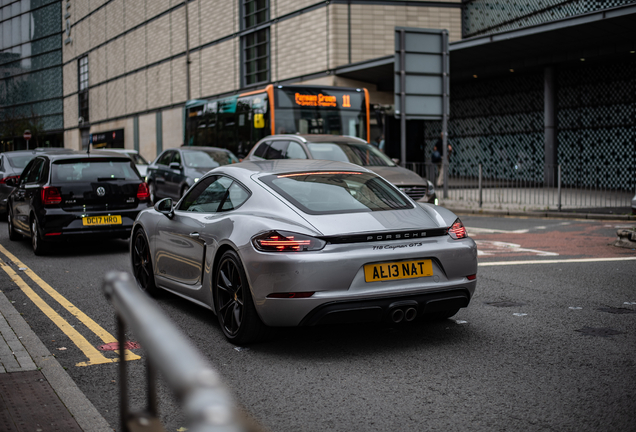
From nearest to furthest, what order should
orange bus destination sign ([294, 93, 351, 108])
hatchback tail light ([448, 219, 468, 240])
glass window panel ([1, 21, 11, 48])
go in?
1. hatchback tail light ([448, 219, 468, 240])
2. orange bus destination sign ([294, 93, 351, 108])
3. glass window panel ([1, 21, 11, 48])

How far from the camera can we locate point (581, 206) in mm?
16516

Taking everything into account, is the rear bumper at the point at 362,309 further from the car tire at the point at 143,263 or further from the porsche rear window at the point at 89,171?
the porsche rear window at the point at 89,171

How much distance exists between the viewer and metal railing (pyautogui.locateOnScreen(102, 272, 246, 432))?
105cm

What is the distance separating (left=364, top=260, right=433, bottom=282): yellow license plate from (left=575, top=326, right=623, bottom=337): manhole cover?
138cm

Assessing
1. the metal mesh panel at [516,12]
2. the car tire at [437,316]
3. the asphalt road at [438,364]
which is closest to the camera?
the asphalt road at [438,364]

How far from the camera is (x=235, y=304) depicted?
5.14 metres

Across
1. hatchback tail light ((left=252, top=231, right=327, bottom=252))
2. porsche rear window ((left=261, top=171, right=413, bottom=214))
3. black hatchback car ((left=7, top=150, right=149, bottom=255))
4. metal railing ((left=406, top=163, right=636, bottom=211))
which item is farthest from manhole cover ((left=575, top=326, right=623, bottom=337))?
metal railing ((left=406, top=163, right=636, bottom=211))

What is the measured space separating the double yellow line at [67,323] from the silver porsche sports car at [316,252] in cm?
81

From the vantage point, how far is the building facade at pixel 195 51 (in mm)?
29016

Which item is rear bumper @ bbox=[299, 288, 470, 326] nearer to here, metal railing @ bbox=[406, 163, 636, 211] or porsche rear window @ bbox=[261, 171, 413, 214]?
porsche rear window @ bbox=[261, 171, 413, 214]

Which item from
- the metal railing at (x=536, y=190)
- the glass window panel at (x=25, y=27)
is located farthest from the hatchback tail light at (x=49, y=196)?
the glass window panel at (x=25, y=27)

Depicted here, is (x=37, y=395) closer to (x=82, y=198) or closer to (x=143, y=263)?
(x=143, y=263)

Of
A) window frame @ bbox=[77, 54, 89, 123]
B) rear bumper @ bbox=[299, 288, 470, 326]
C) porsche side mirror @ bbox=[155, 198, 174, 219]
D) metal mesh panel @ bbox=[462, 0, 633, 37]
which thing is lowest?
rear bumper @ bbox=[299, 288, 470, 326]

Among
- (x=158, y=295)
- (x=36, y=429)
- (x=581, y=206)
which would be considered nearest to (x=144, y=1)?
Answer: (x=581, y=206)
